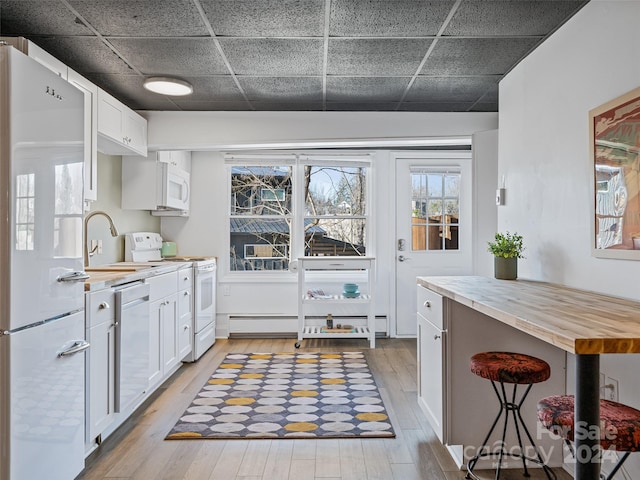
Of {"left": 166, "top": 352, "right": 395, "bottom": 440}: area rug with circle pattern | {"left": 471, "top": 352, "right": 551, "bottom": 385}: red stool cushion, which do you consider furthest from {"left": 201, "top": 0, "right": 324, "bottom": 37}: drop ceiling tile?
{"left": 166, "top": 352, "right": 395, "bottom": 440}: area rug with circle pattern

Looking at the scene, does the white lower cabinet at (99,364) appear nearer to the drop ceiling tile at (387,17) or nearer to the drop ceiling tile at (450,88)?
the drop ceiling tile at (387,17)

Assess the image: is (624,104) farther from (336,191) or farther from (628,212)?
(336,191)

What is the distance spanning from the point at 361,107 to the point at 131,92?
1.84 m

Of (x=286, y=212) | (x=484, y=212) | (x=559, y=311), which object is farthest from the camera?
(x=286, y=212)

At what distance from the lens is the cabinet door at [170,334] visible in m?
3.36

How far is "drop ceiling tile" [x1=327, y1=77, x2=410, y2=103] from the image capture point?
10.6ft

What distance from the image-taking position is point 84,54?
9.17 feet

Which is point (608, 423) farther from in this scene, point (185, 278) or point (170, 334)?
point (185, 278)

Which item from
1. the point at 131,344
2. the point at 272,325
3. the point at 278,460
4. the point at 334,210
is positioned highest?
the point at 334,210

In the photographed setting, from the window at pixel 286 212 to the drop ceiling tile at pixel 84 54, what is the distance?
7.27 feet

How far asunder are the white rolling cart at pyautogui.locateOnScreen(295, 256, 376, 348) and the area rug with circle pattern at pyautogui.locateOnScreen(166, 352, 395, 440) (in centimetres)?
47

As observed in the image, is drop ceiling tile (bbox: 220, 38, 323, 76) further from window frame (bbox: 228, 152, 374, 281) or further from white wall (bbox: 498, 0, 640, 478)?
window frame (bbox: 228, 152, 374, 281)

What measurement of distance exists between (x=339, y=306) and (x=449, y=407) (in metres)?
2.89

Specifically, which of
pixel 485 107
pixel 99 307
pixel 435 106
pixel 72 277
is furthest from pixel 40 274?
pixel 485 107
